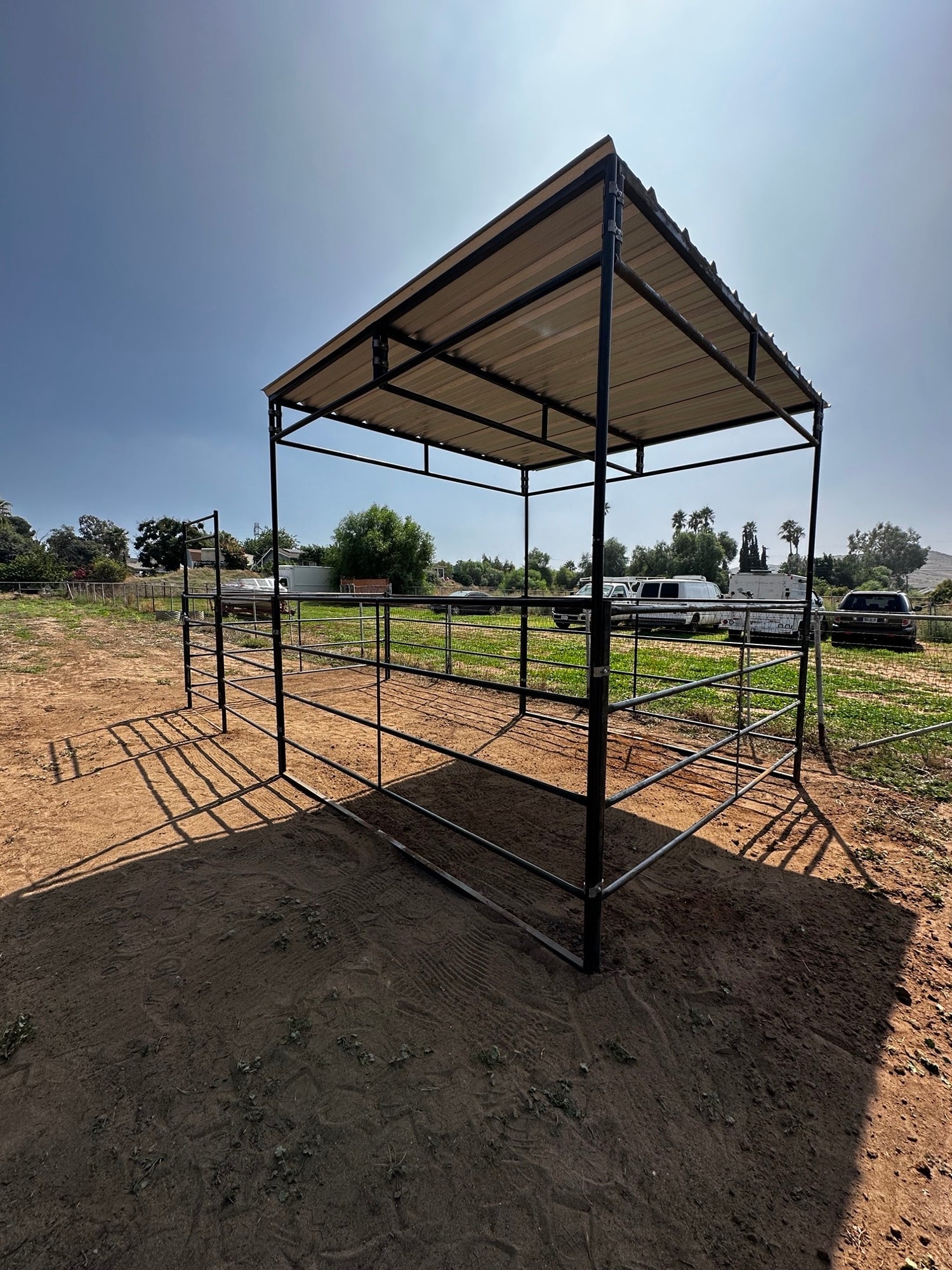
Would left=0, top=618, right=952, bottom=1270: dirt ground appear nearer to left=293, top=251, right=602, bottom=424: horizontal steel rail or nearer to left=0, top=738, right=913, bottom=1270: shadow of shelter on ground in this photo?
left=0, top=738, right=913, bottom=1270: shadow of shelter on ground

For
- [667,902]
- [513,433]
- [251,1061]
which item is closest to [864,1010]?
[667,902]

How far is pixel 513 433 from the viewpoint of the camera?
4.08 meters

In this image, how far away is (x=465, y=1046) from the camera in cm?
158

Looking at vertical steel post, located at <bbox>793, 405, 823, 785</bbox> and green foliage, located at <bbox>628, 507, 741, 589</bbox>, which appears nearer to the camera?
vertical steel post, located at <bbox>793, 405, 823, 785</bbox>

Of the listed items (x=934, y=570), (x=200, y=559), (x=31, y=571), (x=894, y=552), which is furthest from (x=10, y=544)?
(x=934, y=570)

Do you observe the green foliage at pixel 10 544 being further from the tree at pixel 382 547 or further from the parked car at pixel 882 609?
the parked car at pixel 882 609

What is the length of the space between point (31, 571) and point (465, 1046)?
1948 inches

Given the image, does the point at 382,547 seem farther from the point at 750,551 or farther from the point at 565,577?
the point at 750,551

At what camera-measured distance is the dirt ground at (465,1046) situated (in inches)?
45.0

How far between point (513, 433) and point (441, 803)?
117 inches

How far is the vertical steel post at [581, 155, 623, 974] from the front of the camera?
5.22 feet

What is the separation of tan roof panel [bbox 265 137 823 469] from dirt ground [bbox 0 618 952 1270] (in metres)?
2.53

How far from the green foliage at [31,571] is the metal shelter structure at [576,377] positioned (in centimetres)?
4487

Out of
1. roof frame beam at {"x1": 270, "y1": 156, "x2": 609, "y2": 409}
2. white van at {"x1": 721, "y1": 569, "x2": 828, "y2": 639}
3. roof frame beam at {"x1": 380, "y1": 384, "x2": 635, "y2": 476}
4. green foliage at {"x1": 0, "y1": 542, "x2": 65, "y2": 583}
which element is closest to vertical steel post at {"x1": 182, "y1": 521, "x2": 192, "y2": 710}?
roof frame beam at {"x1": 380, "y1": 384, "x2": 635, "y2": 476}
